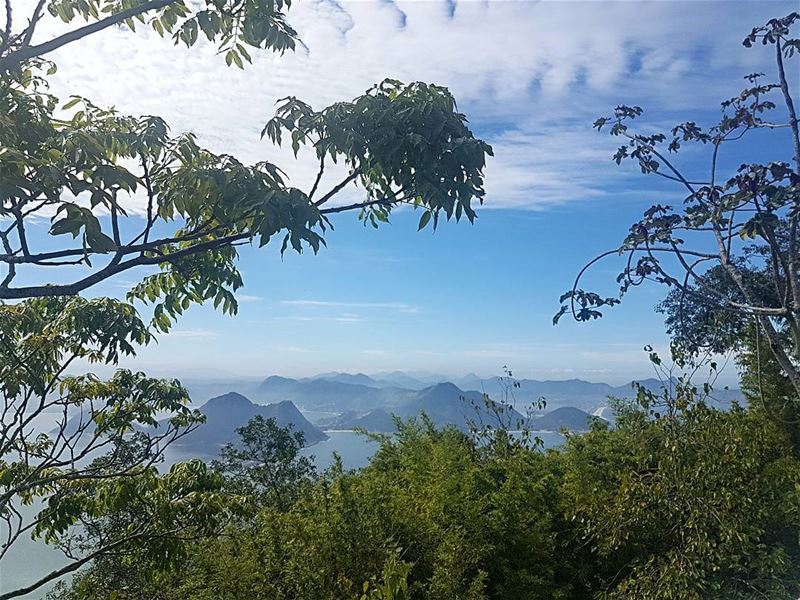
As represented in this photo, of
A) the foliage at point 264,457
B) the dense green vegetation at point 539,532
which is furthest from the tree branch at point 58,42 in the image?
the foliage at point 264,457

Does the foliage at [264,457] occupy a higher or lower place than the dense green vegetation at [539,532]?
lower

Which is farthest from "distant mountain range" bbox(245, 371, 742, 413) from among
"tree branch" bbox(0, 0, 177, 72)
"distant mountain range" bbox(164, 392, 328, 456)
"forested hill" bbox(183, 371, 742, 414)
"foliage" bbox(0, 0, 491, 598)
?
"tree branch" bbox(0, 0, 177, 72)

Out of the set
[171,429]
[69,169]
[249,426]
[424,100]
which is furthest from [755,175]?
[249,426]

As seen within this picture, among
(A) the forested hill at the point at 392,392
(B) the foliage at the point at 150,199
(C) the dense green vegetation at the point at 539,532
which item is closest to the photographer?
(B) the foliage at the point at 150,199

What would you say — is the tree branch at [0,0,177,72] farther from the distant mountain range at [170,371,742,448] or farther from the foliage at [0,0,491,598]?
the distant mountain range at [170,371,742,448]

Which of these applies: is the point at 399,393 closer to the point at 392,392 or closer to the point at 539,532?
the point at 392,392

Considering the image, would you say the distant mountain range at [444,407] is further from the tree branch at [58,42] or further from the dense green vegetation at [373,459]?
the tree branch at [58,42]

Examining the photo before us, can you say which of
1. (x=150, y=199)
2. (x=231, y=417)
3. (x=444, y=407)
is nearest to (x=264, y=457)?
(x=231, y=417)

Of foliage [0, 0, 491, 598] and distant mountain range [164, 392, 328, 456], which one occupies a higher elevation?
foliage [0, 0, 491, 598]

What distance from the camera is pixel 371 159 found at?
4.98 feet

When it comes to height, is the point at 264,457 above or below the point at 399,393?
below

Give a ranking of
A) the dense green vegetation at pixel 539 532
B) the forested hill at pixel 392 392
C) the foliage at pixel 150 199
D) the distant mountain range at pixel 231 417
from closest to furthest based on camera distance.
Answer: the foliage at pixel 150 199, the dense green vegetation at pixel 539 532, the forested hill at pixel 392 392, the distant mountain range at pixel 231 417

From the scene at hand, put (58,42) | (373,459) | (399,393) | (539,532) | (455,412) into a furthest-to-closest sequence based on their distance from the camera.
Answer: (399,393) < (455,412) < (373,459) < (539,532) < (58,42)

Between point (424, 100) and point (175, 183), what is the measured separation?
69 centimetres
